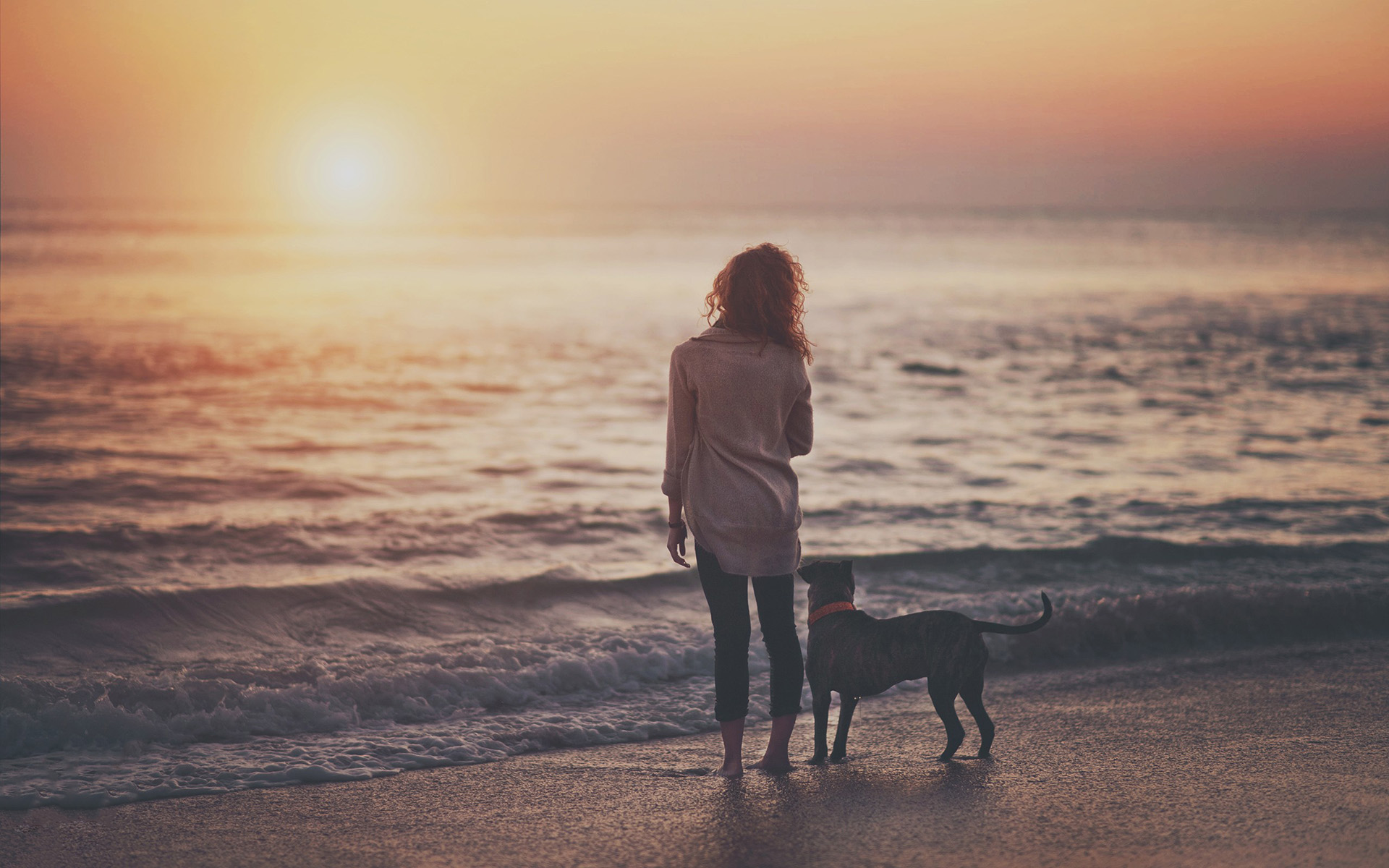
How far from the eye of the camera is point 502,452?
10539 mm

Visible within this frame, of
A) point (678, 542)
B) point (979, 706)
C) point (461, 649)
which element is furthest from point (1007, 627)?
point (461, 649)

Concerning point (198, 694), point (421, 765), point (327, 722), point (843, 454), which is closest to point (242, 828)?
point (421, 765)

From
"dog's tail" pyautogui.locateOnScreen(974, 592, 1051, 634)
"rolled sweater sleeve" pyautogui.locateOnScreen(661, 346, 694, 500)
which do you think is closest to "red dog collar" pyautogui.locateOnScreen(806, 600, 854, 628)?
"dog's tail" pyautogui.locateOnScreen(974, 592, 1051, 634)

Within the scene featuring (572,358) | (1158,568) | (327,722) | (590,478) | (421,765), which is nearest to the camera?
(421,765)

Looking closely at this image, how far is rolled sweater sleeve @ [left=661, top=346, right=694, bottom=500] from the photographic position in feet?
10.7

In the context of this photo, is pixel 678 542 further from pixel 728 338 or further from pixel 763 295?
pixel 763 295

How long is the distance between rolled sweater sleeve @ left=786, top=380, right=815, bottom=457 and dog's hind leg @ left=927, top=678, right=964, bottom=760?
92 centimetres

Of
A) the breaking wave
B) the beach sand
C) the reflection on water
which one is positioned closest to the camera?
the beach sand

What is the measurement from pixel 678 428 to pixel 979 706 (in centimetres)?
151

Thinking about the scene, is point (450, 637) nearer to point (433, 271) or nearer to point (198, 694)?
point (198, 694)

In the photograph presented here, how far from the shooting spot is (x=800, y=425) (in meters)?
3.38

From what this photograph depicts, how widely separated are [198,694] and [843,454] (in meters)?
7.40

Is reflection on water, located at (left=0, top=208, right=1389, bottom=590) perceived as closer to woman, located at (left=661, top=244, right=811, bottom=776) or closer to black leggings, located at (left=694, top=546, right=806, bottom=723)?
black leggings, located at (left=694, top=546, right=806, bottom=723)

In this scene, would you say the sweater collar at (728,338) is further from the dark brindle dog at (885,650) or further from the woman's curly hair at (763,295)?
the dark brindle dog at (885,650)
